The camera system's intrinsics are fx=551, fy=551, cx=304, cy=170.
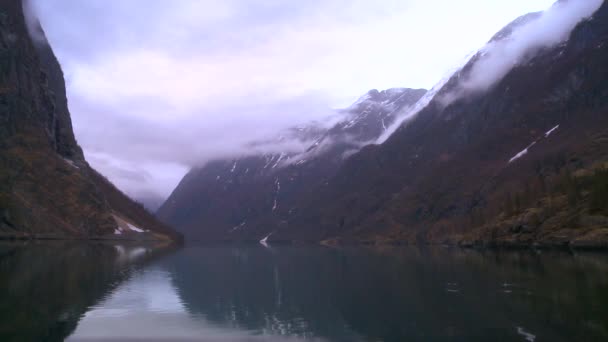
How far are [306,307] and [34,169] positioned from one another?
466ft

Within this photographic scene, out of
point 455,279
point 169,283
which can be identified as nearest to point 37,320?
point 169,283

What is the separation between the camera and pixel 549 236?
110250 millimetres

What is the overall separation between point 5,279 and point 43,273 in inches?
286

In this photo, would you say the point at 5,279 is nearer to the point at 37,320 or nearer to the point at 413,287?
the point at 37,320

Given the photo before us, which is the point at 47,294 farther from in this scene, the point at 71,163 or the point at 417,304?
the point at 71,163

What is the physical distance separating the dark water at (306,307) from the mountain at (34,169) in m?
89.6

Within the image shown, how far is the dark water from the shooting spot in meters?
28.2

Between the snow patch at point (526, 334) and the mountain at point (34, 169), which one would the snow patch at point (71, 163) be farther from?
the snow patch at point (526, 334)

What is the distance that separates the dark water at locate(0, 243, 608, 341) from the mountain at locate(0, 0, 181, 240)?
89.6 metres

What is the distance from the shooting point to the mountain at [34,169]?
139 metres

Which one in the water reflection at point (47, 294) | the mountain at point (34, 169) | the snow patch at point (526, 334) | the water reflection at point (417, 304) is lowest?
the snow patch at point (526, 334)

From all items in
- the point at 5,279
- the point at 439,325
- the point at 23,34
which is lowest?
the point at 439,325

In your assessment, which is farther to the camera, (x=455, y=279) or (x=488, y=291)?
(x=455, y=279)

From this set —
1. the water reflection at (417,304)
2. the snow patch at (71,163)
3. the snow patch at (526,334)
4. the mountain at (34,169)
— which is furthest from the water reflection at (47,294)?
the snow patch at (71,163)
